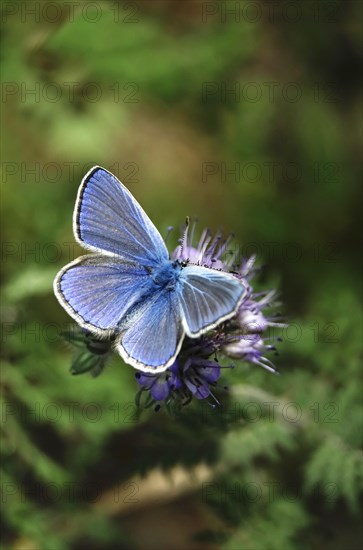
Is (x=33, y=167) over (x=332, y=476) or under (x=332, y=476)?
over

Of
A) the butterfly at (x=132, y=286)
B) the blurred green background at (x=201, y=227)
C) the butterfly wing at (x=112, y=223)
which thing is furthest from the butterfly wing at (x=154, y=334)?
the blurred green background at (x=201, y=227)

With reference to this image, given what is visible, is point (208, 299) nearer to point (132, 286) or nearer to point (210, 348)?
point (132, 286)

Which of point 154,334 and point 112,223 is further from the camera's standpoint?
point 112,223

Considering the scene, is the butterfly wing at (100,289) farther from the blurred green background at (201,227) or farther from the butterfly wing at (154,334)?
the blurred green background at (201,227)

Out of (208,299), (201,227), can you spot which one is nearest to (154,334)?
(208,299)

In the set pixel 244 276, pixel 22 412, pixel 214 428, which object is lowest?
pixel 22 412

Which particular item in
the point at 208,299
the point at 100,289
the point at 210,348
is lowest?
the point at 210,348

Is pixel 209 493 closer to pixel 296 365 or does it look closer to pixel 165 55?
pixel 296 365

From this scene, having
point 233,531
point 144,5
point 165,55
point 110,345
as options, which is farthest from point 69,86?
point 233,531
